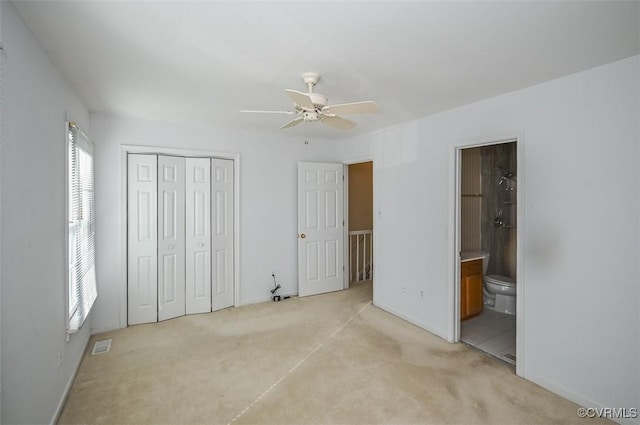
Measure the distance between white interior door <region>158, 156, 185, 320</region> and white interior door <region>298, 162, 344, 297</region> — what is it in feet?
5.37

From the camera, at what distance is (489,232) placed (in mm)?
4434

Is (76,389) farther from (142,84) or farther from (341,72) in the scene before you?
(341,72)

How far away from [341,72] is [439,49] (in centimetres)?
68

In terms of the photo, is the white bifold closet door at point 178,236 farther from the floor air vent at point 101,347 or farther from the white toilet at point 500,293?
the white toilet at point 500,293

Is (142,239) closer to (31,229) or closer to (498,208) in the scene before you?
(31,229)

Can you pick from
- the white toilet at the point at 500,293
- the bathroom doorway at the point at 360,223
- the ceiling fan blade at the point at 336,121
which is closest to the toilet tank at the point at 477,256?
the white toilet at the point at 500,293

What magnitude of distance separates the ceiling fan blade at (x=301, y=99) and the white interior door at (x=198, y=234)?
2.27m

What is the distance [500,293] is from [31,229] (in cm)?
460

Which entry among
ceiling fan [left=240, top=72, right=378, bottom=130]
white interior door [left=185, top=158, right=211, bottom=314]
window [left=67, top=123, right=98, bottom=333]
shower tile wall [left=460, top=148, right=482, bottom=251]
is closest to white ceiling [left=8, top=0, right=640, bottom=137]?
ceiling fan [left=240, top=72, right=378, bottom=130]

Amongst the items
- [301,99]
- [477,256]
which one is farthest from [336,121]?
[477,256]

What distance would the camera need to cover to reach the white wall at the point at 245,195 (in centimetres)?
349

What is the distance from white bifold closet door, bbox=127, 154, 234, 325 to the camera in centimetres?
367

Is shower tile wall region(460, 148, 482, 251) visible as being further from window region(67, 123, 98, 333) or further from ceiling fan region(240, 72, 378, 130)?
window region(67, 123, 98, 333)

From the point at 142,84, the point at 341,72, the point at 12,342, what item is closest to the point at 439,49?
the point at 341,72
